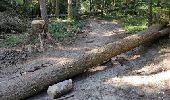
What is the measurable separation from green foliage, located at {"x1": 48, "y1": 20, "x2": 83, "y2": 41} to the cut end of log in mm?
7481

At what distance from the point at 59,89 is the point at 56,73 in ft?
3.16

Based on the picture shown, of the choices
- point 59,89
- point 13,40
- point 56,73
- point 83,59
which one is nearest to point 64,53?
point 83,59

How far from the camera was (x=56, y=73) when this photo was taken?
10.2 metres

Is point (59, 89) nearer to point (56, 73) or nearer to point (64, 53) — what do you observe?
point (56, 73)

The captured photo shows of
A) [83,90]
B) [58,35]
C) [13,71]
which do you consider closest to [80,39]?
[58,35]

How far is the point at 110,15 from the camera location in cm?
2631

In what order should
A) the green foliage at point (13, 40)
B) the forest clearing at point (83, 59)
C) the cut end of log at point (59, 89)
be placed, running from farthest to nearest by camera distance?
the green foliage at point (13, 40) → the forest clearing at point (83, 59) → the cut end of log at point (59, 89)

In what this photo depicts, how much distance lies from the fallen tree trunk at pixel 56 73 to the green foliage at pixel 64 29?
16.7ft

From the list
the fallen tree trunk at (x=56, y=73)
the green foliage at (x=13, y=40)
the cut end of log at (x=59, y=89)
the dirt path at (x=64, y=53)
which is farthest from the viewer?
the green foliage at (x=13, y=40)

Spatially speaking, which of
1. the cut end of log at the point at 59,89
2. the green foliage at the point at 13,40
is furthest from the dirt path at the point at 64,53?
the green foliage at the point at 13,40

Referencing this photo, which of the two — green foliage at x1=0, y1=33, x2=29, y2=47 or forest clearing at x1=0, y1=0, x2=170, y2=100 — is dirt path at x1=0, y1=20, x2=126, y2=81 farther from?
green foliage at x1=0, y1=33, x2=29, y2=47

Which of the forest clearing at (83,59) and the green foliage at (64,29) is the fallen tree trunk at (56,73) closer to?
the forest clearing at (83,59)

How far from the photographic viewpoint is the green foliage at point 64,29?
17536 mm

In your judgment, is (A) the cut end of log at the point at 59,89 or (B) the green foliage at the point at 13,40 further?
(B) the green foliage at the point at 13,40
